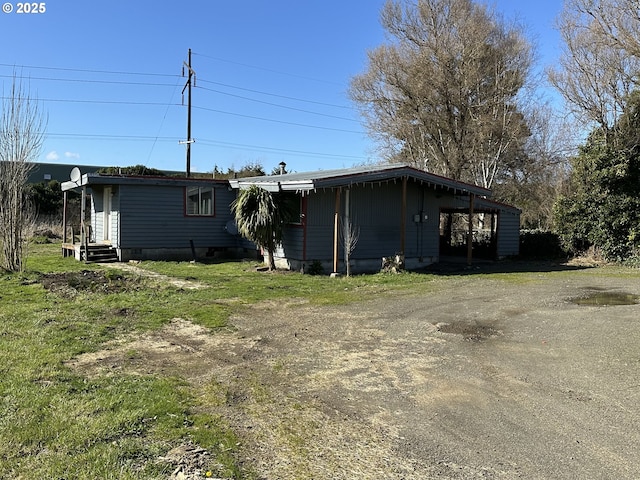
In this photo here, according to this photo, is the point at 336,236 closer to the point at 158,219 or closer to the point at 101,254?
the point at 158,219

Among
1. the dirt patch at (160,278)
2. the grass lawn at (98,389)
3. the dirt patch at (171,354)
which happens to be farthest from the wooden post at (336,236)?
the dirt patch at (171,354)

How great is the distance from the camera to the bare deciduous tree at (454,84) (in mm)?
22516

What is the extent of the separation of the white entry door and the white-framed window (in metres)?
2.65

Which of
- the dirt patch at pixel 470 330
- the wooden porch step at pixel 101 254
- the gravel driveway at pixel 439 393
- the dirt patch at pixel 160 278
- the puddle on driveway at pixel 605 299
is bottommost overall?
the gravel driveway at pixel 439 393

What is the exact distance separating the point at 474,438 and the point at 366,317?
4.35 metres

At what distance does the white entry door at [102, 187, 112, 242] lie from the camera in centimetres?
1697

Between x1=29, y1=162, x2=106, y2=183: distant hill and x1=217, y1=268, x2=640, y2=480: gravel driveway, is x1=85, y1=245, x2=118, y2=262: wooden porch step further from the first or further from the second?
x1=29, y1=162, x2=106, y2=183: distant hill

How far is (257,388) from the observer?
4.61 meters

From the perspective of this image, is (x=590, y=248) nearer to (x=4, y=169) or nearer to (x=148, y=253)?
(x=148, y=253)

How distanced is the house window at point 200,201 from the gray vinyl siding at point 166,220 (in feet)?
0.56

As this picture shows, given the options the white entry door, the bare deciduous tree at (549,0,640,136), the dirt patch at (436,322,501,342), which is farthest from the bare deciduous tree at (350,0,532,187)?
the dirt patch at (436,322,501,342)

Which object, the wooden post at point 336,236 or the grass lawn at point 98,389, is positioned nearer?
the grass lawn at point 98,389

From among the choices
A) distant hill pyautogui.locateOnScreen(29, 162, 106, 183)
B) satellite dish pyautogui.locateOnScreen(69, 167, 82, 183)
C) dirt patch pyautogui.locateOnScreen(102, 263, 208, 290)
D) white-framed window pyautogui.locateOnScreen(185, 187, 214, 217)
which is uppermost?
distant hill pyautogui.locateOnScreen(29, 162, 106, 183)

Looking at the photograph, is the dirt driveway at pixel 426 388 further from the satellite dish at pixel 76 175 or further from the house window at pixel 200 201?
the satellite dish at pixel 76 175
